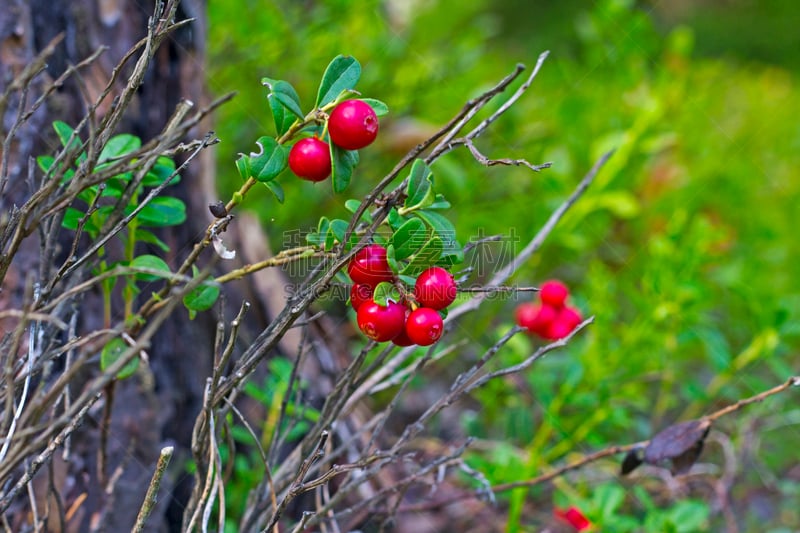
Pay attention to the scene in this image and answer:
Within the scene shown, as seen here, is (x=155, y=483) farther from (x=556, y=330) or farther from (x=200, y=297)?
(x=556, y=330)

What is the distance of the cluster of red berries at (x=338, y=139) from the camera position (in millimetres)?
654

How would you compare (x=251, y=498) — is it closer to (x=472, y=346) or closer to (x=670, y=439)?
(x=670, y=439)

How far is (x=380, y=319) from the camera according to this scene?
2.21ft

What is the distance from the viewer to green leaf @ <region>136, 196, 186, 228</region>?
2.76 ft

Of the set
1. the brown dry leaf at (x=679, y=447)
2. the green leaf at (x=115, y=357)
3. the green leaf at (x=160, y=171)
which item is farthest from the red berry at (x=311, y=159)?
the brown dry leaf at (x=679, y=447)

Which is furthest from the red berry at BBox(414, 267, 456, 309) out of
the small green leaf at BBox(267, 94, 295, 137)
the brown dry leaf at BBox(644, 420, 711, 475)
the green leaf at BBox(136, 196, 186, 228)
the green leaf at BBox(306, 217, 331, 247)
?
the brown dry leaf at BBox(644, 420, 711, 475)

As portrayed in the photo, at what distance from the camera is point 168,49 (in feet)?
4.25

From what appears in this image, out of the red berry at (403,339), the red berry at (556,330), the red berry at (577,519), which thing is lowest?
the red berry at (577,519)

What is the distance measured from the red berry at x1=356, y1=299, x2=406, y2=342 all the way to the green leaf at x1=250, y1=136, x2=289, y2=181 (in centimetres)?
16

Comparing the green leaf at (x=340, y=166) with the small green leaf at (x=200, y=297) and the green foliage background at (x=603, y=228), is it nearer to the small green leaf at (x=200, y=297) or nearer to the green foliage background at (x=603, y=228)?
the small green leaf at (x=200, y=297)

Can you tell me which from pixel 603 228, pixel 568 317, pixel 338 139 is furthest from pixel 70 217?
pixel 603 228

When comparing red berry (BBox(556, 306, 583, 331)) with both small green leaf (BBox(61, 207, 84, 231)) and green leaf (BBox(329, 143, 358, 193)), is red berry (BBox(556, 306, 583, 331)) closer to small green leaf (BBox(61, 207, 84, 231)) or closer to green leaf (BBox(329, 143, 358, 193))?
green leaf (BBox(329, 143, 358, 193))

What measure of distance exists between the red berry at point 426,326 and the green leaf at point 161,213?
0.36 m

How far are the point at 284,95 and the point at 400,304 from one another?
0.24 meters
